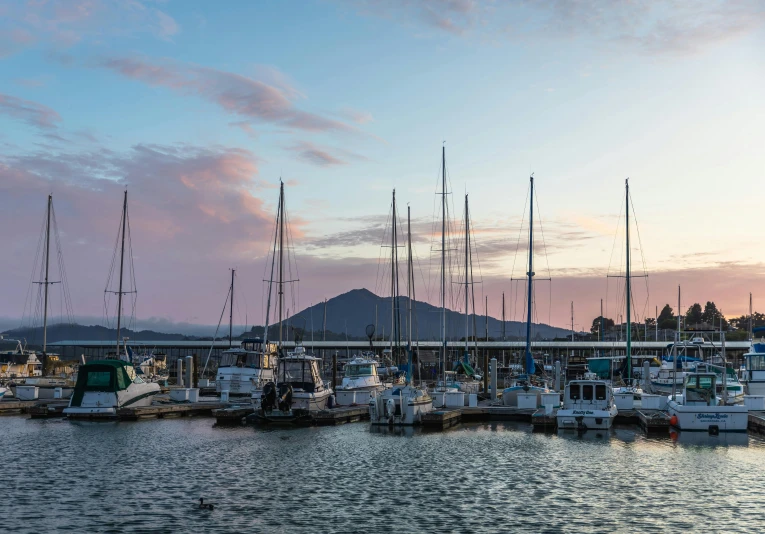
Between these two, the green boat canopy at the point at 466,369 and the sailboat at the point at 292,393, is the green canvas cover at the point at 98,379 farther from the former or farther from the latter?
the green boat canopy at the point at 466,369

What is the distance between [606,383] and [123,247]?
3913 centimetres

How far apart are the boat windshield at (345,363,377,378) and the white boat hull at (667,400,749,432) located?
22.0 meters

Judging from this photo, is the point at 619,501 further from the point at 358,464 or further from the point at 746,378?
the point at 746,378

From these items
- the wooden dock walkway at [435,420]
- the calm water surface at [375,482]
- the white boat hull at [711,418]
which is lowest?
the calm water surface at [375,482]

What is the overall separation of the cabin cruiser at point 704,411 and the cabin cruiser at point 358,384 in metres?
19.3

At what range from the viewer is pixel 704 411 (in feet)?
126

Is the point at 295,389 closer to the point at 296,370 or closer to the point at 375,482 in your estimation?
the point at 296,370

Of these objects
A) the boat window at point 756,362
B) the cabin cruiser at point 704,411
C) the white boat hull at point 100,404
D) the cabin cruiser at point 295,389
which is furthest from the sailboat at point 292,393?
the boat window at point 756,362

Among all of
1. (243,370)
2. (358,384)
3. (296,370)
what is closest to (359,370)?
(358,384)

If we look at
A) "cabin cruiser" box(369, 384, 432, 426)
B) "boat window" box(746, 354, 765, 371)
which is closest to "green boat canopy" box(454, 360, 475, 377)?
"boat window" box(746, 354, 765, 371)

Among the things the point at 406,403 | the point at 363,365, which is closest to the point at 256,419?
the point at 406,403

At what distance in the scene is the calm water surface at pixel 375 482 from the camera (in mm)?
20984

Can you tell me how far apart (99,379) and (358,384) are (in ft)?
54.7

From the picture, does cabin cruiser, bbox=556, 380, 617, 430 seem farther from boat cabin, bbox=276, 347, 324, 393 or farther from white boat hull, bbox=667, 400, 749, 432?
boat cabin, bbox=276, 347, 324, 393
